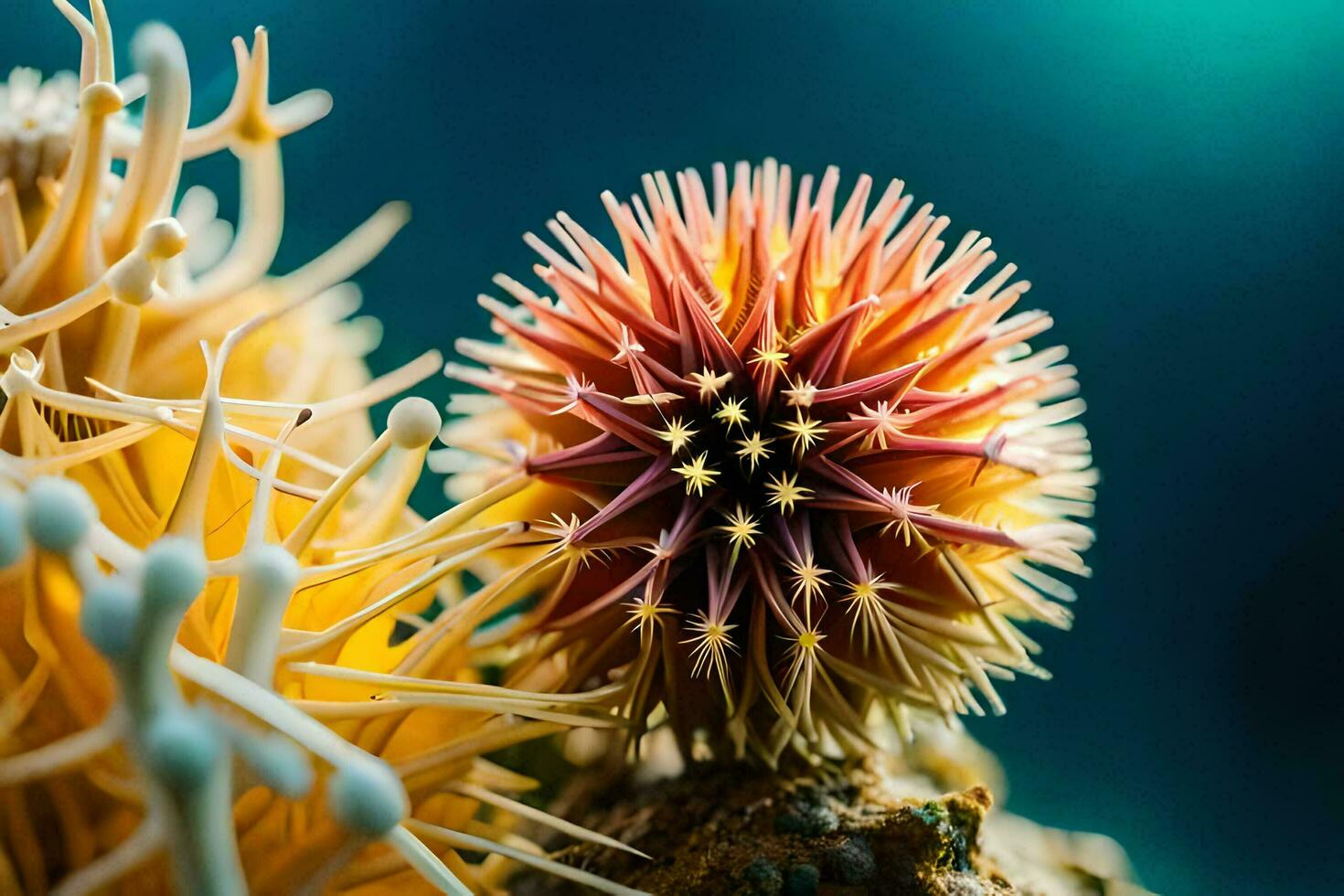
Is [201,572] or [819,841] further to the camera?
[819,841]

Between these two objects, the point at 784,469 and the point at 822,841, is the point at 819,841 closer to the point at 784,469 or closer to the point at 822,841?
the point at 822,841

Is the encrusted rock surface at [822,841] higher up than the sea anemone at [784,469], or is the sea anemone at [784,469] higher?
the sea anemone at [784,469]

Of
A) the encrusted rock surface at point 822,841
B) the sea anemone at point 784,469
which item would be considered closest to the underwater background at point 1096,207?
the encrusted rock surface at point 822,841

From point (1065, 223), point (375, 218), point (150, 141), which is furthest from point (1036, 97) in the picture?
point (150, 141)

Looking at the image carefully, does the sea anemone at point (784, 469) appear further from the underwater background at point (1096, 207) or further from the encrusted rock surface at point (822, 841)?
the underwater background at point (1096, 207)

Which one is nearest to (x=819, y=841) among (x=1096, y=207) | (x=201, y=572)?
(x=201, y=572)

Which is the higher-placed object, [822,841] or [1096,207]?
[1096,207]

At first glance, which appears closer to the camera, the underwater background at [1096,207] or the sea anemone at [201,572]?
the sea anemone at [201,572]
